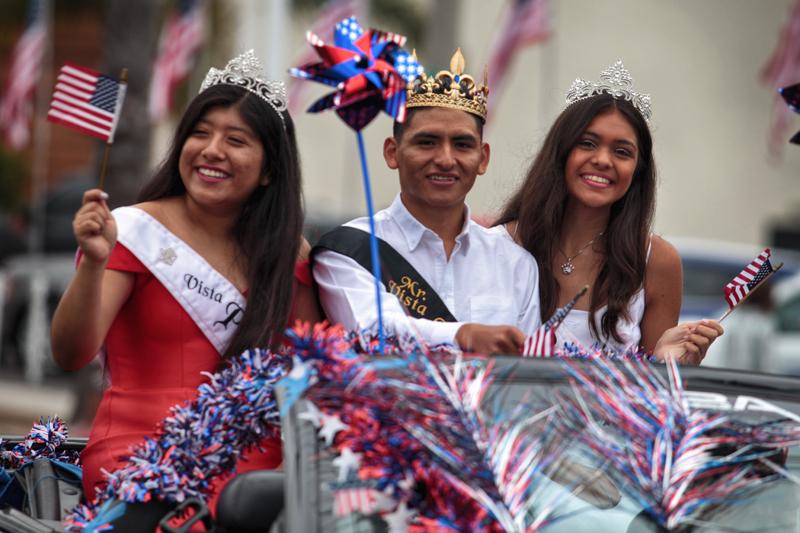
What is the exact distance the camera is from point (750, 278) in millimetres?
4398

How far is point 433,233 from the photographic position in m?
4.65

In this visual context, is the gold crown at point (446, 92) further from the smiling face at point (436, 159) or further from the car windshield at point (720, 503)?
the car windshield at point (720, 503)

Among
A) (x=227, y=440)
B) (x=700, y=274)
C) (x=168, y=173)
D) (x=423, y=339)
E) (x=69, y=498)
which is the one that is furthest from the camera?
(x=700, y=274)

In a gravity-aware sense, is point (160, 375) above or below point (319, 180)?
below

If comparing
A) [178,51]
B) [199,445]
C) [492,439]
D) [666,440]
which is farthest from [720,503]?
[178,51]

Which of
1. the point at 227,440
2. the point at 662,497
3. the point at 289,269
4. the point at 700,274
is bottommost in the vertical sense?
the point at 662,497

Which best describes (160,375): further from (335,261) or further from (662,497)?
(662,497)

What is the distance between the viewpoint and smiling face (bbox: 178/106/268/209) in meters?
4.39

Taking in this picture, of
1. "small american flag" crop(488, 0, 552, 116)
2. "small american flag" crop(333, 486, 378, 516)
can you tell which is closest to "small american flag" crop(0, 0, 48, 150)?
"small american flag" crop(488, 0, 552, 116)

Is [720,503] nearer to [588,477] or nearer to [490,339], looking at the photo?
[588,477]

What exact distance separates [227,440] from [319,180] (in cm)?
2086

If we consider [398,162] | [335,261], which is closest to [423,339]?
[335,261]

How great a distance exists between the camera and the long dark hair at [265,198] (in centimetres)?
438

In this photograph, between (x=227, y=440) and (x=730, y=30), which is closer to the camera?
(x=227, y=440)
